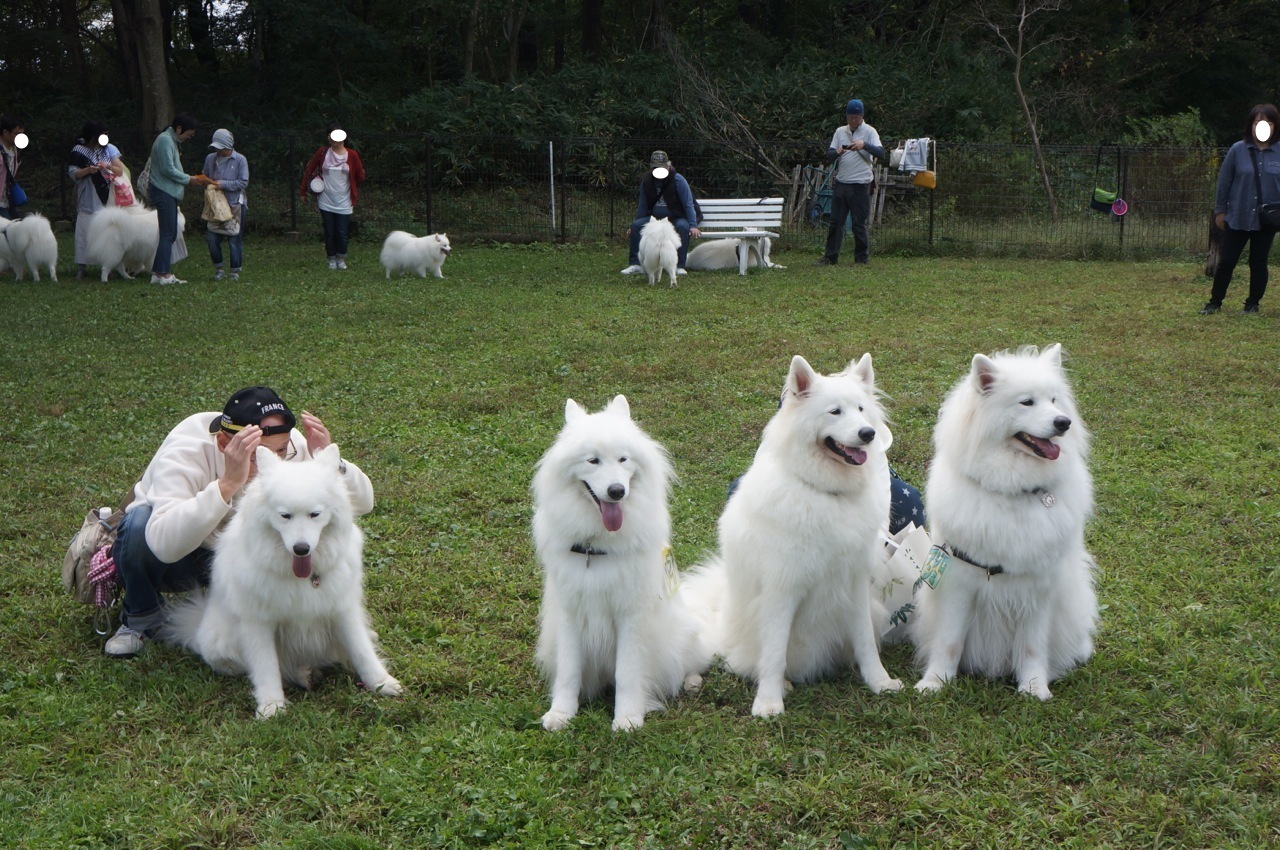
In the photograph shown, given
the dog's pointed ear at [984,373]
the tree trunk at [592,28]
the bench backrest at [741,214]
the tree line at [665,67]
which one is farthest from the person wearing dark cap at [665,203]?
the tree trunk at [592,28]

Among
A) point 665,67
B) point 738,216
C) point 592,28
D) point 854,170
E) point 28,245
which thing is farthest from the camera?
point 592,28

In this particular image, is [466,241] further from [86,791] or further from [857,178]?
[86,791]

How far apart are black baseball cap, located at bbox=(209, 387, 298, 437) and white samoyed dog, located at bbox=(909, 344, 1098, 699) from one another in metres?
2.32

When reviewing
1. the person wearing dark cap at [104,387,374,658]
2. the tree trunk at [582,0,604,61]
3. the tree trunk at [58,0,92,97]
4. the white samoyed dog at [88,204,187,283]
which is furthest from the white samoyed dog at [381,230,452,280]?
the tree trunk at [58,0,92,97]

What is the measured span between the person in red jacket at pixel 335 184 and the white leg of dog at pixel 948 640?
1130 centimetres

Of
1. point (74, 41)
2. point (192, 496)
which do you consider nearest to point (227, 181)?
point (192, 496)

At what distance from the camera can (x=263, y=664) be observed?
3473mm

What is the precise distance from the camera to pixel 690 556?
15.5 feet

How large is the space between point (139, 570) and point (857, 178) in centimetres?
1100

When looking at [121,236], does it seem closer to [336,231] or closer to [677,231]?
[336,231]

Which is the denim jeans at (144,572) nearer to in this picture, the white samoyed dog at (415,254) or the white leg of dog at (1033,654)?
the white leg of dog at (1033,654)

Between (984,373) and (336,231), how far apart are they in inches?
461

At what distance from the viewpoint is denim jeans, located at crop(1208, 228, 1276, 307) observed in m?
9.29

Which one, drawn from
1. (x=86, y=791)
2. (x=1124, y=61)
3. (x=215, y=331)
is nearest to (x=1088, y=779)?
(x=86, y=791)
